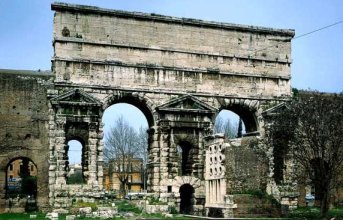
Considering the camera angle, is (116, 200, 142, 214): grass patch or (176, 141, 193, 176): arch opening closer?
(116, 200, 142, 214): grass patch

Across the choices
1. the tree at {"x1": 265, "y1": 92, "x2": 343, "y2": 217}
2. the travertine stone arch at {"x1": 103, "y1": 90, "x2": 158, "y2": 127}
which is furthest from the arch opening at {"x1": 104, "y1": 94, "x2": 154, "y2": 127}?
the tree at {"x1": 265, "y1": 92, "x2": 343, "y2": 217}

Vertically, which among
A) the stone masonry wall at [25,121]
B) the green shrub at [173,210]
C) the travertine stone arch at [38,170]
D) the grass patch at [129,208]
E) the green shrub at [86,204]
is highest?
the stone masonry wall at [25,121]

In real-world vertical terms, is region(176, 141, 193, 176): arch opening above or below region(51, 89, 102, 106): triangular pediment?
below

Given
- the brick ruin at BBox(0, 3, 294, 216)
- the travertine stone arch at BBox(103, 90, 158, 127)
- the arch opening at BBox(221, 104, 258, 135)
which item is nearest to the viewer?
the brick ruin at BBox(0, 3, 294, 216)

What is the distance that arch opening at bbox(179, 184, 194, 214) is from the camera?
32.2 meters

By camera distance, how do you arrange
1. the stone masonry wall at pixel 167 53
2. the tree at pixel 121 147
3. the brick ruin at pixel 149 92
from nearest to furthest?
the brick ruin at pixel 149 92, the stone masonry wall at pixel 167 53, the tree at pixel 121 147

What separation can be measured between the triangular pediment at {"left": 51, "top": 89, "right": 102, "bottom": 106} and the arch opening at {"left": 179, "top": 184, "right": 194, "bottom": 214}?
717 centimetres

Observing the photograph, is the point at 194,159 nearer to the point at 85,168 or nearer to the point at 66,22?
the point at 85,168

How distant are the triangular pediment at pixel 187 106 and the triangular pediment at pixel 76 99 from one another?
12.6 feet

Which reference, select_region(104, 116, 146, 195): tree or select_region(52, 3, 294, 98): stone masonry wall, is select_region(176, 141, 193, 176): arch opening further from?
select_region(104, 116, 146, 195): tree

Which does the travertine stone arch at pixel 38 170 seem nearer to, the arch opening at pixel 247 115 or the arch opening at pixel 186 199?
the arch opening at pixel 186 199

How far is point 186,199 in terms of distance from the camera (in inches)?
1293

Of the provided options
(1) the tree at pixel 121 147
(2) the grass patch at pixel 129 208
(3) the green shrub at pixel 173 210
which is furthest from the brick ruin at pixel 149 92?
(1) the tree at pixel 121 147

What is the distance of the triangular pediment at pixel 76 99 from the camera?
2989 centimetres
